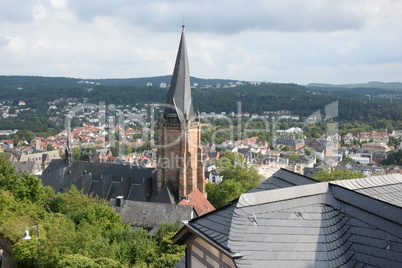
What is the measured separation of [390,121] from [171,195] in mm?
113825

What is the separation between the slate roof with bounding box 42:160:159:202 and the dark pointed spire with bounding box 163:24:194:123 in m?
6.13

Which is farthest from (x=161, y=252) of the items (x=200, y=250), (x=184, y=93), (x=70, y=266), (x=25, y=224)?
(x=184, y=93)

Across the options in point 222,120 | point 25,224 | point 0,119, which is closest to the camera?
point 25,224

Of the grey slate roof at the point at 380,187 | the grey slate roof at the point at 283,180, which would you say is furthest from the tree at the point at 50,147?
the grey slate roof at the point at 380,187

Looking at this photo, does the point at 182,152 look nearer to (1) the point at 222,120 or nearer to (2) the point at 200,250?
(2) the point at 200,250

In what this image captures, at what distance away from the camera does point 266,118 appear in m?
138

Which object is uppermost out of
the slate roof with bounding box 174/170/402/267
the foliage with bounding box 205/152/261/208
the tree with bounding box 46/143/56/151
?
the slate roof with bounding box 174/170/402/267

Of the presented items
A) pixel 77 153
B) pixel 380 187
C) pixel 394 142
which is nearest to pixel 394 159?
pixel 394 142

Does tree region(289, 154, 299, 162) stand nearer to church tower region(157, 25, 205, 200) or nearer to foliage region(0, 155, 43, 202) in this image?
church tower region(157, 25, 205, 200)

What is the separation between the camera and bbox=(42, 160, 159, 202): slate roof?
32438mm

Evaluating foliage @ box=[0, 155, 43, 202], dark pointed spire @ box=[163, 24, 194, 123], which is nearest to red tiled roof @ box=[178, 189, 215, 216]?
dark pointed spire @ box=[163, 24, 194, 123]

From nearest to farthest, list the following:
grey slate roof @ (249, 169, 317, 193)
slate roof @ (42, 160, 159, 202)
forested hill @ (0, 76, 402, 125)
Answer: grey slate roof @ (249, 169, 317, 193), slate roof @ (42, 160, 159, 202), forested hill @ (0, 76, 402, 125)

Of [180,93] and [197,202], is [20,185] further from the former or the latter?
[180,93]

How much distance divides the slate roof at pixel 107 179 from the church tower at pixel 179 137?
241cm
